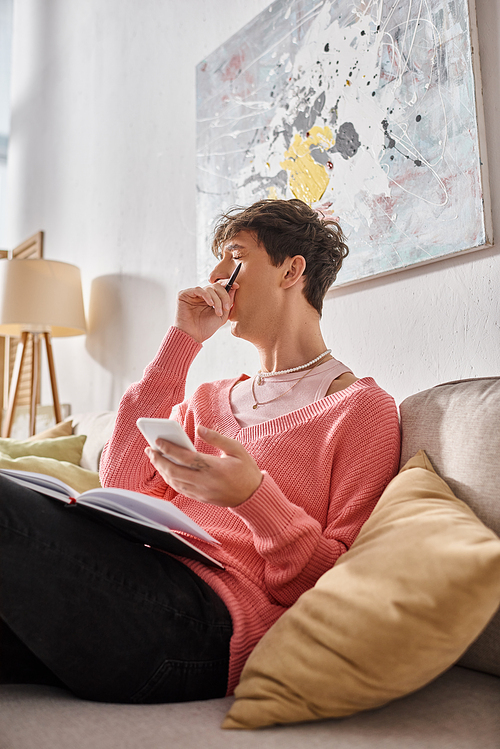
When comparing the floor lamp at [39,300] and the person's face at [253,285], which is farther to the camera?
the floor lamp at [39,300]

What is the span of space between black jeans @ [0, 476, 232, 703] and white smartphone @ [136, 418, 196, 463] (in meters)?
0.17

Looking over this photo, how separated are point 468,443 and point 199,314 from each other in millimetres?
656

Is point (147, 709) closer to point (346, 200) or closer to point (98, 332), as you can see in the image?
point (346, 200)

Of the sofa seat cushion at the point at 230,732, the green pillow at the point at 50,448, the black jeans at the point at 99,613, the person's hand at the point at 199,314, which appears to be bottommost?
the sofa seat cushion at the point at 230,732

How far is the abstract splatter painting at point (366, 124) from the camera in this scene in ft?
4.20

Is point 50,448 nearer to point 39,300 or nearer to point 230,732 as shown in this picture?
point 39,300

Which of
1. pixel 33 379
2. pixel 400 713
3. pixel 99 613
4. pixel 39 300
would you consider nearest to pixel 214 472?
pixel 99 613

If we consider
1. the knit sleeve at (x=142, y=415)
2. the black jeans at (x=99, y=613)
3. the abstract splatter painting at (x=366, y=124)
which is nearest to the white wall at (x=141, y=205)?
the abstract splatter painting at (x=366, y=124)

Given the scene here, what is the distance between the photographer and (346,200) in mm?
1544

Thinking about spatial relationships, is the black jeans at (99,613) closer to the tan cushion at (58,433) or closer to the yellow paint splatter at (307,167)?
the yellow paint splatter at (307,167)

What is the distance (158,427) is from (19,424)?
2.50m

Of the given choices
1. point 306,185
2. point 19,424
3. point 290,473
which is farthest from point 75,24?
point 290,473

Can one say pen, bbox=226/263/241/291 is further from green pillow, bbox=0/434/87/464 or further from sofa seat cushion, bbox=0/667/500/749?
green pillow, bbox=0/434/87/464

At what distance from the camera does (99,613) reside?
2.58ft
